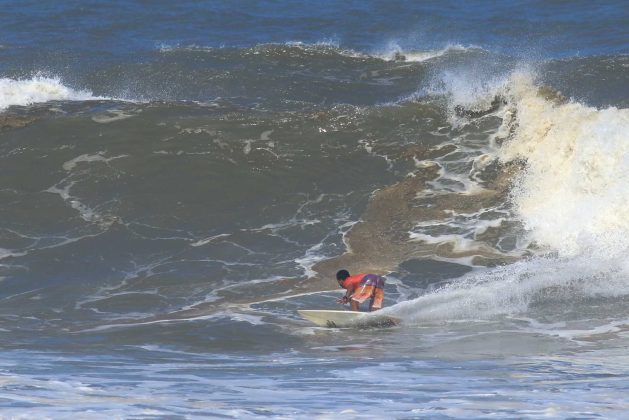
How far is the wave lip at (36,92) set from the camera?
1984 cm

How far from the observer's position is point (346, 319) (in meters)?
11.4

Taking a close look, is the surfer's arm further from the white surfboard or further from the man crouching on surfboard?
the white surfboard

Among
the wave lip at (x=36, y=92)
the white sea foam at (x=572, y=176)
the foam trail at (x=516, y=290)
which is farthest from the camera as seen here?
the wave lip at (x=36, y=92)

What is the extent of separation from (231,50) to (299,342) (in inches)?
560

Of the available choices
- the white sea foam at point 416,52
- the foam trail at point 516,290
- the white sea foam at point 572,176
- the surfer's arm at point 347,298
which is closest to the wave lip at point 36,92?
the white sea foam at point 416,52

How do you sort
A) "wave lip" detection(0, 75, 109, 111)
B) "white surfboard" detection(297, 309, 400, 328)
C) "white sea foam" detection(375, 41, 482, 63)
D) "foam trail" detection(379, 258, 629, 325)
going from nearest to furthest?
"white surfboard" detection(297, 309, 400, 328), "foam trail" detection(379, 258, 629, 325), "wave lip" detection(0, 75, 109, 111), "white sea foam" detection(375, 41, 482, 63)

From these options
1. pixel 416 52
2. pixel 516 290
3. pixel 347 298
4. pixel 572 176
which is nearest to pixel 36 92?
pixel 416 52

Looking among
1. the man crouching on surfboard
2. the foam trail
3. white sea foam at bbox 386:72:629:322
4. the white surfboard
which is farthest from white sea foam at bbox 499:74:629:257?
the white surfboard

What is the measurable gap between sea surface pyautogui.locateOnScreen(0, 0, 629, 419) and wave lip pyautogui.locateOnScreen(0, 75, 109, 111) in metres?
0.06

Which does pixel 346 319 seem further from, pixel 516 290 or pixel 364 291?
pixel 516 290

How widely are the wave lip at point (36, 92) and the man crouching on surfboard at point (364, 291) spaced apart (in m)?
10.1

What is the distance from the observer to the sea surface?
27.8 ft

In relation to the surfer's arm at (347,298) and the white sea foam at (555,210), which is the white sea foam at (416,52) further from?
the surfer's arm at (347,298)

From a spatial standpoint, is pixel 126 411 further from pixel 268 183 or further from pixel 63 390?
pixel 268 183
